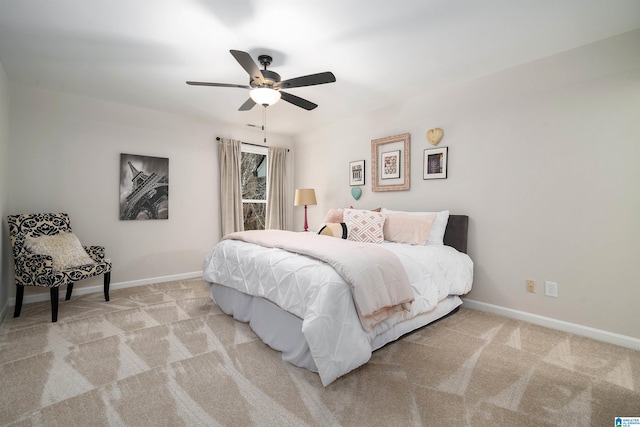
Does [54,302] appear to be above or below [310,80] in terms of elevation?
below

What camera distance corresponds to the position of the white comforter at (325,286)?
173 centimetres

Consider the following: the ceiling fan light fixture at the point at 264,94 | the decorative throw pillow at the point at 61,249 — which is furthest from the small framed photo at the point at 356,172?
the decorative throw pillow at the point at 61,249

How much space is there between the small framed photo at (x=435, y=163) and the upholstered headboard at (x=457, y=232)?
21.1 inches

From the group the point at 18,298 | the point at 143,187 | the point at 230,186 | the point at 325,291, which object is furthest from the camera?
the point at 230,186

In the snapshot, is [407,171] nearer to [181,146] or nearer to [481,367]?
[481,367]

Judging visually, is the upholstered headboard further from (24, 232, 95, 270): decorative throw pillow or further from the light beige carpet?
(24, 232, 95, 270): decorative throw pillow

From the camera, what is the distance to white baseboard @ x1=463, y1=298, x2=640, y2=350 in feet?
7.51

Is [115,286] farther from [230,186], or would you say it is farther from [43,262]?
[230,186]

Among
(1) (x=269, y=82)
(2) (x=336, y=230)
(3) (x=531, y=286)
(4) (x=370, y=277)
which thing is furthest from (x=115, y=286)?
(3) (x=531, y=286)

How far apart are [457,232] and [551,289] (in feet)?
3.05

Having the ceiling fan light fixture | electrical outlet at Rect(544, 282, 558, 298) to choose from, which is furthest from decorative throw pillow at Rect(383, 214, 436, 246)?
the ceiling fan light fixture

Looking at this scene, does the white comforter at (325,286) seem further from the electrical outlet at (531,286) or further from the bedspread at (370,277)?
the electrical outlet at (531,286)

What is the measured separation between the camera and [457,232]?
3.15 metres

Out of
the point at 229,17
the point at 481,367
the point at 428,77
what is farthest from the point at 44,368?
the point at 428,77
